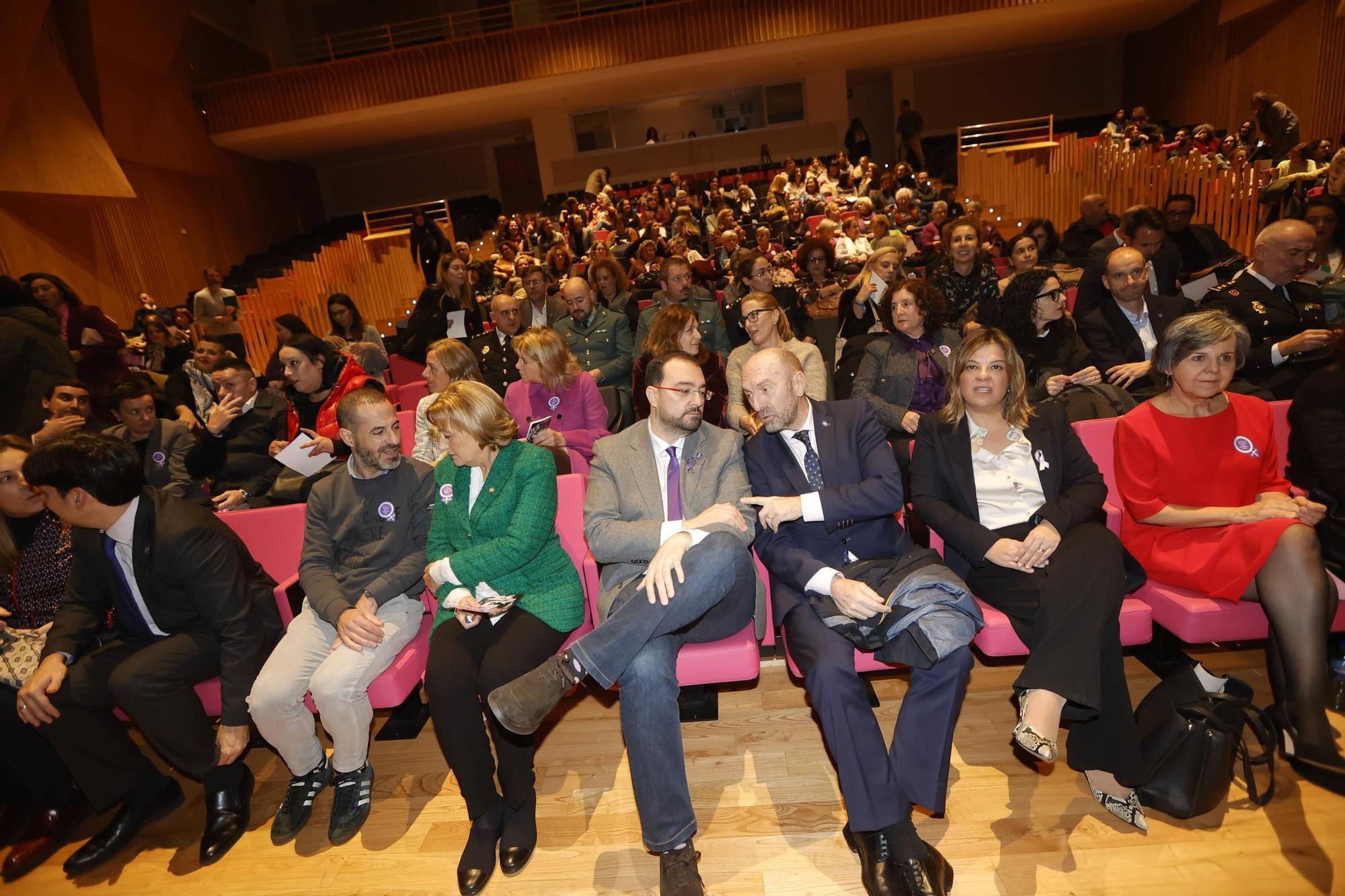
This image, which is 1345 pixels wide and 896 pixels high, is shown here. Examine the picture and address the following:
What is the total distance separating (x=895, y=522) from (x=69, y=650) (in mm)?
2502

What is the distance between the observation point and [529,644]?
1.97m

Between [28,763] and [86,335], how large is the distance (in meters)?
3.03

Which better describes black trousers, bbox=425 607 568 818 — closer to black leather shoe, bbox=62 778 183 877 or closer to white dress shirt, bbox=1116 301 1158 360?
black leather shoe, bbox=62 778 183 877

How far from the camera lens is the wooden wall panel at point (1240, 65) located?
878cm

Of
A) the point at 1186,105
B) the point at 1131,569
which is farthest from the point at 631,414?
the point at 1186,105

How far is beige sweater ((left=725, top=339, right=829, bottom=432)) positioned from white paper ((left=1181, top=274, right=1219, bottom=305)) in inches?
92.9

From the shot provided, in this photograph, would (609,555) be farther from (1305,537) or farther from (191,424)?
(191,424)

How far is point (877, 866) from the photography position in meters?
1.65

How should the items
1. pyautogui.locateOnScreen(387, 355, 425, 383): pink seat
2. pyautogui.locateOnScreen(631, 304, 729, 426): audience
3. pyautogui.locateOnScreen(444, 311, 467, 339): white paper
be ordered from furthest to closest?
1. pyautogui.locateOnScreen(444, 311, 467, 339): white paper
2. pyautogui.locateOnScreen(387, 355, 425, 383): pink seat
3. pyautogui.locateOnScreen(631, 304, 729, 426): audience

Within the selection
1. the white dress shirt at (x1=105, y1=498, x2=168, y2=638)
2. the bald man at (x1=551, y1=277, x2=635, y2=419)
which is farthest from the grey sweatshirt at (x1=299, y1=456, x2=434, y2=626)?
the bald man at (x1=551, y1=277, x2=635, y2=419)

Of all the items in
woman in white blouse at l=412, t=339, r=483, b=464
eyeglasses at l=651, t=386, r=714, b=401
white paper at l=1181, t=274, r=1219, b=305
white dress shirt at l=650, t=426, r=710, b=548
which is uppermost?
woman in white blouse at l=412, t=339, r=483, b=464

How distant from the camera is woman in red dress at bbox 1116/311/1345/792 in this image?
1.78m

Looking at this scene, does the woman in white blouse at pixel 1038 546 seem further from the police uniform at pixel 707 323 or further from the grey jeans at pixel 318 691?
the police uniform at pixel 707 323

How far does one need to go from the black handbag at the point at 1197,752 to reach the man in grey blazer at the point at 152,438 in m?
3.58
